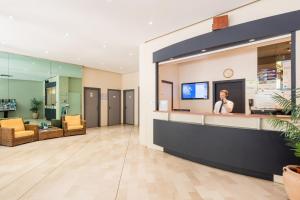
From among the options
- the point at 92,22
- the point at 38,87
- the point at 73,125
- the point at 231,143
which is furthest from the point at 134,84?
the point at 231,143

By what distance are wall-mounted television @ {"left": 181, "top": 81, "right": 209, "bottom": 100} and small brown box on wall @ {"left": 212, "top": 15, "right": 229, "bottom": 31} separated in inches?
114

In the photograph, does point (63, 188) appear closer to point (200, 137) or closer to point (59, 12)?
point (200, 137)

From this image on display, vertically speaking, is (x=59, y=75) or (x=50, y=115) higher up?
(x=59, y=75)

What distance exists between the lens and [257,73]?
564 centimetres

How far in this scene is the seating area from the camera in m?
5.84

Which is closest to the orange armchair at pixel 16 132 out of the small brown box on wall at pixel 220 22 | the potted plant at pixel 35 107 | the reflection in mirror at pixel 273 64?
the potted plant at pixel 35 107

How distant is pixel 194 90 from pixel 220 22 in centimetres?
335

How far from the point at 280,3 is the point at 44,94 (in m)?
8.64

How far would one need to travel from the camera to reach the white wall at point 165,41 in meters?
3.40

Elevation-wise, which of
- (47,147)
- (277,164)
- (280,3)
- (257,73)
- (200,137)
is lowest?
(47,147)

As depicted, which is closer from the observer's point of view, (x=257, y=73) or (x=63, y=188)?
(x=63, y=188)

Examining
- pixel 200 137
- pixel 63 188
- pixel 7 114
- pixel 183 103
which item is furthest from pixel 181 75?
pixel 7 114

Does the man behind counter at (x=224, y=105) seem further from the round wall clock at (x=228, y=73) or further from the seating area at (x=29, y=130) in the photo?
the seating area at (x=29, y=130)

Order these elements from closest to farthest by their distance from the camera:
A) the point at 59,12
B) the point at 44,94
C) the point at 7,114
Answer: the point at 59,12, the point at 7,114, the point at 44,94
